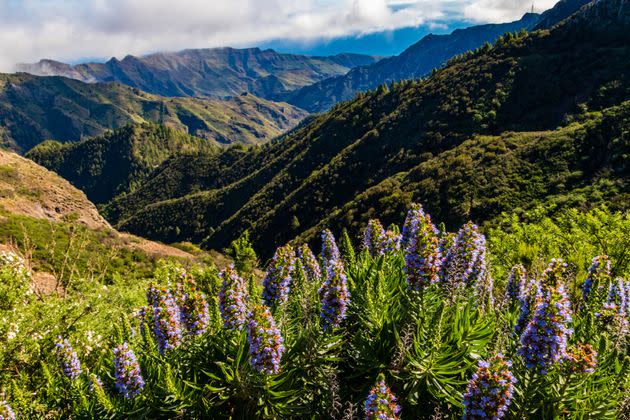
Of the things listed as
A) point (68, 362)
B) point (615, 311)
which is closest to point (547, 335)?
point (615, 311)

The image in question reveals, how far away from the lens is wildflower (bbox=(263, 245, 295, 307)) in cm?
660

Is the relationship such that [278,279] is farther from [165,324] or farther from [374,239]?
[374,239]

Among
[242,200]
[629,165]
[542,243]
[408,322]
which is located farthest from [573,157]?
[242,200]

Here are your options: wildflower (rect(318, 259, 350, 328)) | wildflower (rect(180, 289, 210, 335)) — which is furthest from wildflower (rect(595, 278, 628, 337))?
wildflower (rect(180, 289, 210, 335))

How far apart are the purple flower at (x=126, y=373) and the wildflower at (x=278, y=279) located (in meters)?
2.36

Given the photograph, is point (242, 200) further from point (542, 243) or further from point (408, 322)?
point (408, 322)

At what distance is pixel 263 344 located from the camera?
466 cm

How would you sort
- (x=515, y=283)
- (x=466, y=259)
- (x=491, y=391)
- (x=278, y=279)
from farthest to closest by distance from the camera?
(x=515, y=283) → (x=278, y=279) → (x=466, y=259) → (x=491, y=391)

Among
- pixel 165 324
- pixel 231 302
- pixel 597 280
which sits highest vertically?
pixel 231 302

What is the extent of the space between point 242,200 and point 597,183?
4981 inches

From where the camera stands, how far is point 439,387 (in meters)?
4.61

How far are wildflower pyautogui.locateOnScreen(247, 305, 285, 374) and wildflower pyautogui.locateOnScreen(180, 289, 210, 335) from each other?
1.28m

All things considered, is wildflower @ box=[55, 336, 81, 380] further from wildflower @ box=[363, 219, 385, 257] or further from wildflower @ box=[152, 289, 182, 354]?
wildflower @ box=[363, 219, 385, 257]

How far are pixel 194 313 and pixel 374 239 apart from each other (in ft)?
14.5
